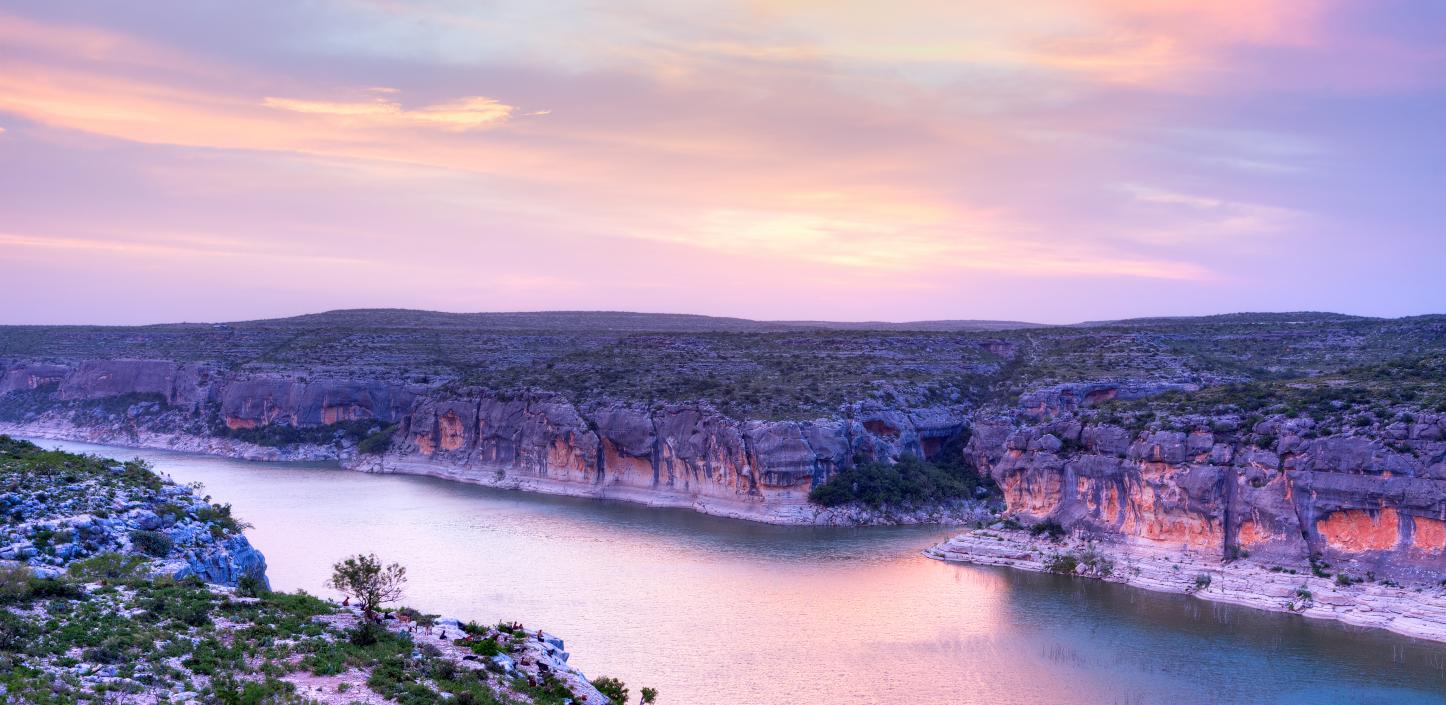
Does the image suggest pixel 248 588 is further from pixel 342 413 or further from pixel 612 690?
pixel 342 413

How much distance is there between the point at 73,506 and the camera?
21094mm

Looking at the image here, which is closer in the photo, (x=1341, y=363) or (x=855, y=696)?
(x=855, y=696)

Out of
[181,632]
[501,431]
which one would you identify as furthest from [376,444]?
[181,632]

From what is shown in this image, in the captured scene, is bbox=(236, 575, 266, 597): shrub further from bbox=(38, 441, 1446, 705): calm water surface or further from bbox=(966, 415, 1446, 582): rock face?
bbox=(966, 415, 1446, 582): rock face

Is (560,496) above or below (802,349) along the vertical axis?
below

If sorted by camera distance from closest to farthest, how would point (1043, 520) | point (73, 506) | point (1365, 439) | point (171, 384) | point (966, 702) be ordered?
point (73, 506)
point (966, 702)
point (1365, 439)
point (1043, 520)
point (171, 384)

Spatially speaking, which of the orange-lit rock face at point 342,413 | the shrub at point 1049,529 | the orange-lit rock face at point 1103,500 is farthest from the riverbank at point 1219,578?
the orange-lit rock face at point 342,413

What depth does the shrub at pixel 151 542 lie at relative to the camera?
67.9 feet

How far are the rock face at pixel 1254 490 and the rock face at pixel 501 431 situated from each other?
Result: 12240mm

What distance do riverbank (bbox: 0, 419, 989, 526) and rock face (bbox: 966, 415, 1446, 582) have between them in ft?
31.1

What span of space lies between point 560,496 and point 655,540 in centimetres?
1573

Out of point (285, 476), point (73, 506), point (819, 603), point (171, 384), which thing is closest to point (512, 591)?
point (819, 603)

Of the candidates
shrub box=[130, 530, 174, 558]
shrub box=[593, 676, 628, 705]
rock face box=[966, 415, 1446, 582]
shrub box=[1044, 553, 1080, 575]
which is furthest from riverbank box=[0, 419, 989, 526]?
shrub box=[130, 530, 174, 558]

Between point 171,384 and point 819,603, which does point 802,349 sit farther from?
point 171,384
